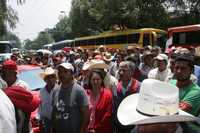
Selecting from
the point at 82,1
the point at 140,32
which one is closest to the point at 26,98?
the point at 140,32

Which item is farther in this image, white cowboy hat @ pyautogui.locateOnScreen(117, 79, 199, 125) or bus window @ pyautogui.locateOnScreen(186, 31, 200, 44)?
bus window @ pyautogui.locateOnScreen(186, 31, 200, 44)

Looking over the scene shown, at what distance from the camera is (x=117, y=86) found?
7.06 metres

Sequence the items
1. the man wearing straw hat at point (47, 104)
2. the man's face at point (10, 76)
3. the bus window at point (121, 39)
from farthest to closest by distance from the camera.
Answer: the bus window at point (121, 39), the man's face at point (10, 76), the man wearing straw hat at point (47, 104)

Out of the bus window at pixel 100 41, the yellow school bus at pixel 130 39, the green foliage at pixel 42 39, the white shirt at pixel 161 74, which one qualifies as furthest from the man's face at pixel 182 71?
the green foliage at pixel 42 39

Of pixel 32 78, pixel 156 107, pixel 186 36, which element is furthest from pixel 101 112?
pixel 186 36

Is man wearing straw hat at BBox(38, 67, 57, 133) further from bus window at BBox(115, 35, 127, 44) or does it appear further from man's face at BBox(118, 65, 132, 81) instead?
bus window at BBox(115, 35, 127, 44)

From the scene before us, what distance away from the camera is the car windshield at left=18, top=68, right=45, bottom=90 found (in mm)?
9836

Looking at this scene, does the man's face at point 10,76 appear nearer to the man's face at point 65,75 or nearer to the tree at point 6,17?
the man's face at point 65,75

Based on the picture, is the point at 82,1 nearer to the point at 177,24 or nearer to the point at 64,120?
the point at 177,24

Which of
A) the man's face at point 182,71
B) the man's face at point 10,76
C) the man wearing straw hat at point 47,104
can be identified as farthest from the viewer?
the man's face at point 10,76

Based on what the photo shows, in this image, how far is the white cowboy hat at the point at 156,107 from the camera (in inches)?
117

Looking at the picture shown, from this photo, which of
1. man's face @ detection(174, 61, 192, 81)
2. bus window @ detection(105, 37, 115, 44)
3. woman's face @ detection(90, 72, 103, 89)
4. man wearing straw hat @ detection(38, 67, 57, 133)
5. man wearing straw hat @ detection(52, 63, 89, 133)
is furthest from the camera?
bus window @ detection(105, 37, 115, 44)

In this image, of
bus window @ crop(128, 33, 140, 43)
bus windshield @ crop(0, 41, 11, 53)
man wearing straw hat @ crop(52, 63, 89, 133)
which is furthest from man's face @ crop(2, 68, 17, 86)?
bus window @ crop(128, 33, 140, 43)

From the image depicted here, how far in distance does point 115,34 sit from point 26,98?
39.3 metres
